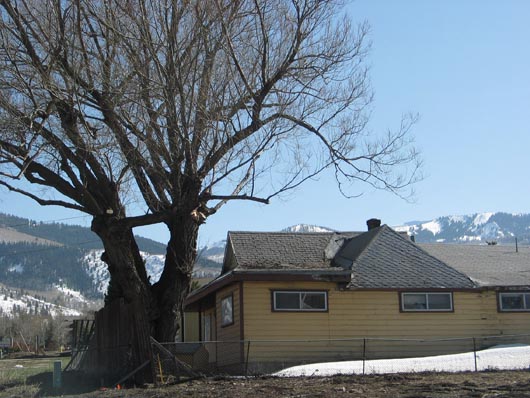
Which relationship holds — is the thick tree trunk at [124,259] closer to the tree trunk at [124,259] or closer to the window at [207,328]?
the tree trunk at [124,259]

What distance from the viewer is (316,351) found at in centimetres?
2339

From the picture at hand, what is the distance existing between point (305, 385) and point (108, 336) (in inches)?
287

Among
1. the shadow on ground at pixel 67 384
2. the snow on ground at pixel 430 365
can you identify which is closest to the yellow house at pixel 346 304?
the snow on ground at pixel 430 365

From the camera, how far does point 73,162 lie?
17391 millimetres

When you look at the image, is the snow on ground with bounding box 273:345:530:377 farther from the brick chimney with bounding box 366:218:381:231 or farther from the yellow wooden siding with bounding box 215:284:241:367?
the brick chimney with bounding box 366:218:381:231

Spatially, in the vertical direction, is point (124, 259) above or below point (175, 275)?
above

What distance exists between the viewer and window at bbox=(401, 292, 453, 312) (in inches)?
971

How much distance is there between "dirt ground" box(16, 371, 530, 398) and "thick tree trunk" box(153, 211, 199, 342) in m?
1.72

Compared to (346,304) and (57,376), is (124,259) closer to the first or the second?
(57,376)

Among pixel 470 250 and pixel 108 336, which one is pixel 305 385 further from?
pixel 470 250

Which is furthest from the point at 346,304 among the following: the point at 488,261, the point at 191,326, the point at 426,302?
the point at 191,326

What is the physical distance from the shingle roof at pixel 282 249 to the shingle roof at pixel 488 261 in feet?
13.2

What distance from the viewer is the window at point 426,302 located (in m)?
24.7

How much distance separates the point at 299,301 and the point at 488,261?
29.0 ft
